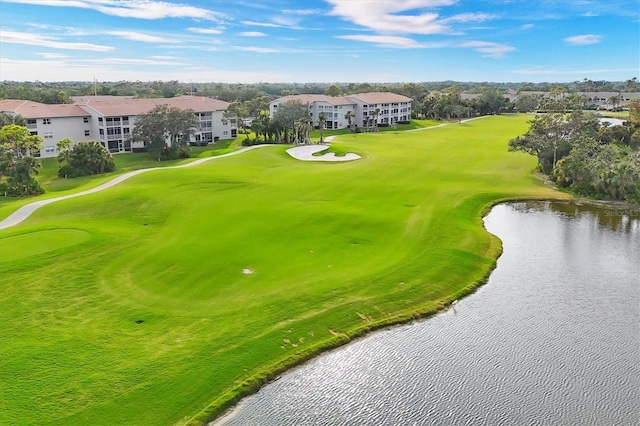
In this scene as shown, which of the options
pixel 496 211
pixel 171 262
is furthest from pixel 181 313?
pixel 496 211

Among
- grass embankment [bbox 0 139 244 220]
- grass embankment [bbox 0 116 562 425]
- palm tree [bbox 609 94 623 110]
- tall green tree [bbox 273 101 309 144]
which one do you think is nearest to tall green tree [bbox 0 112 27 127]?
grass embankment [bbox 0 139 244 220]

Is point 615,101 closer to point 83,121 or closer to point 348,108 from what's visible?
point 348,108

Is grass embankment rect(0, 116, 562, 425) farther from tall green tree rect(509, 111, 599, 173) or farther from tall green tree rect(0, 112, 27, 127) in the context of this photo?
tall green tree rect(0, 112, 27, 127)

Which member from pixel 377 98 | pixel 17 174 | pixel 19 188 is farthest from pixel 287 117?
pixel 19 188

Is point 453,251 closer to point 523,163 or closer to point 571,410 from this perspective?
point 571,410

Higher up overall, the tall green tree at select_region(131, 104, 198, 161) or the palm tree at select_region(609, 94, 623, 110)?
the palm tree at select_region(609, 94, 623, 110)
